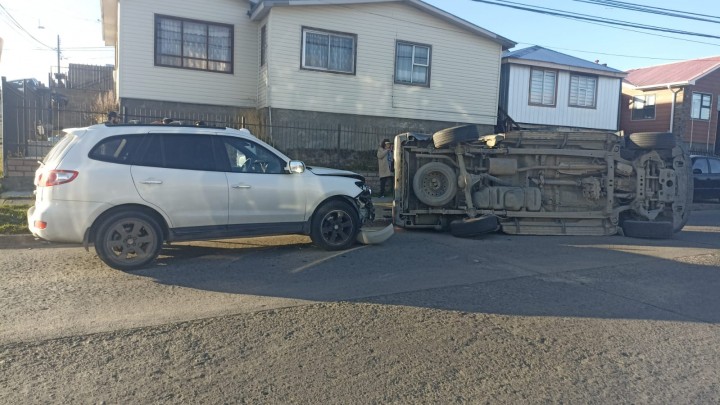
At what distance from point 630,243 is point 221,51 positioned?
14.2 metres

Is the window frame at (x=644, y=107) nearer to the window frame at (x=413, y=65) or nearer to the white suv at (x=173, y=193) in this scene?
the window frame at (x=413, y=65)

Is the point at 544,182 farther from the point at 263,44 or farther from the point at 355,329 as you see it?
the point at 263,44

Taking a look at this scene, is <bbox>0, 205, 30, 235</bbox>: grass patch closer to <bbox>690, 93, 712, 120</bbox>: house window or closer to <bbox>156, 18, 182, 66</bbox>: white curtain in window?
<bbox>156, 18, 182, 66</bbox>: white curtain in window

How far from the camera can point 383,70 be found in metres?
19.1

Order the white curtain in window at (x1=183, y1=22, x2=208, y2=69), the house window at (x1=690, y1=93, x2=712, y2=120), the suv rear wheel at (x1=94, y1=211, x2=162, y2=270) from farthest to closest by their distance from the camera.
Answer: the house window at (x1=690, y1=93, x2=712, y2=120) < the white curtain in window at (x1=183, y1=22, x2=208, y2=69) < the suv rear wheel at (x1=94, y1=211, x2=162, y2=270)

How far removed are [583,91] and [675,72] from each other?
11.5m

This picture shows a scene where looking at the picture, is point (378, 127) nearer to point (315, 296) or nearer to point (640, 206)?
point (640, 206)

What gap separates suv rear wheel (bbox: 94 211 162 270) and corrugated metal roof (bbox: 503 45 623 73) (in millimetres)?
20391

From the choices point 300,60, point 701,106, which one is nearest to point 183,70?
point 300,60

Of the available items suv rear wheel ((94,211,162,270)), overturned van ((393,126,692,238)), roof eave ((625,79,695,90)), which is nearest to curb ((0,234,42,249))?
suv rear wheel ((94,211,162,270))

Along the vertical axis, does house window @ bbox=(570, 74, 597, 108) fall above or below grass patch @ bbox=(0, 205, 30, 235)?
above

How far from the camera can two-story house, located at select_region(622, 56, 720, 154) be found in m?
30.8

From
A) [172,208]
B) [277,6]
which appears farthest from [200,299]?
[277,6]

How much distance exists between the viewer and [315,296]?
580cm
